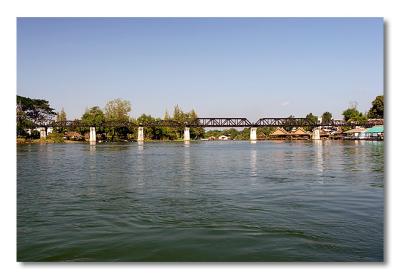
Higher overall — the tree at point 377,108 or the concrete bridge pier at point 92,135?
the tree at point 377,108

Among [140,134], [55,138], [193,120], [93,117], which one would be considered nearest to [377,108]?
[193,120]

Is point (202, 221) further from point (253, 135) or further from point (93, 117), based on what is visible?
point (253, 135)

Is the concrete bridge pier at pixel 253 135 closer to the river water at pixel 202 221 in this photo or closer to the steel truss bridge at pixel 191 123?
the steel truss bridge at pixel 191 123

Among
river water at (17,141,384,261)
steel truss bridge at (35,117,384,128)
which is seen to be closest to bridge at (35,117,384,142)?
steel truss bridge at (35,117,384,128)

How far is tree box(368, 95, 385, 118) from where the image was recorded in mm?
95306

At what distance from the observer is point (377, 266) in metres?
6.38

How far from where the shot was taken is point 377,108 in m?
98.4

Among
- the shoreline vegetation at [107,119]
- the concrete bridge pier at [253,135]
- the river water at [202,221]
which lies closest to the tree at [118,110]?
the shoreline vegetation at [107,119]

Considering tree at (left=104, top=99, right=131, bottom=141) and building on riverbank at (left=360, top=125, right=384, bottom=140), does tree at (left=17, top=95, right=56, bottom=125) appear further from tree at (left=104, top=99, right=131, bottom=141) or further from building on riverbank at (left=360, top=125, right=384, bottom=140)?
building on riverbank at (left=360, top=125, right=384, bottom=140)

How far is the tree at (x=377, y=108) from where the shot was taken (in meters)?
95.3
